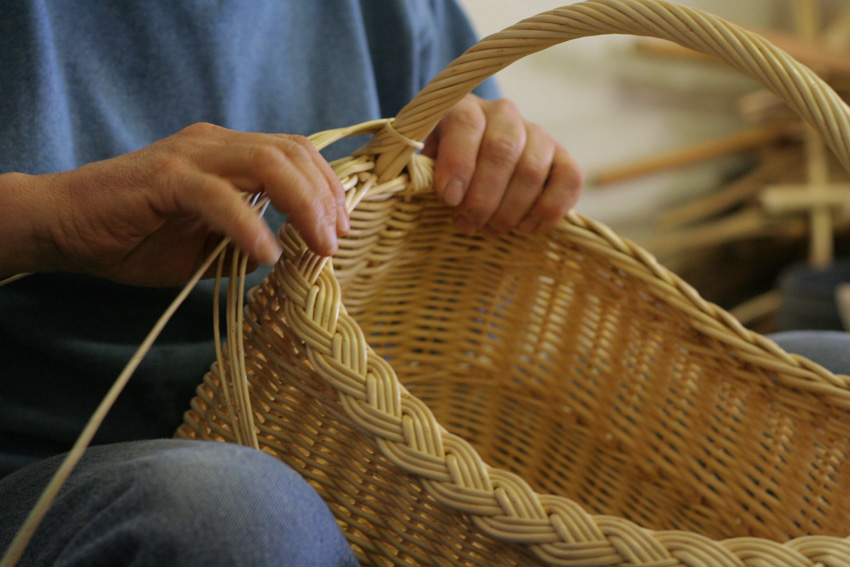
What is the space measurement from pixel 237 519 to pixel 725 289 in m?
1.80

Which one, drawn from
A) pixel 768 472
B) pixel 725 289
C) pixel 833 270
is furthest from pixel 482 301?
pixel 725 289

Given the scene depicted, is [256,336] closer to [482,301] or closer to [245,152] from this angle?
[245,152]

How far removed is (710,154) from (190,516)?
164 cm

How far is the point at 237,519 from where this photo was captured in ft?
0.91

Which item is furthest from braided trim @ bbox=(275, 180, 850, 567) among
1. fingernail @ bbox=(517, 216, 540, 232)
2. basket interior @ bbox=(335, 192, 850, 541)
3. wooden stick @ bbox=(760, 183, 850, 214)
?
wooden stick @ bbox=(760, 183, 850, 214)

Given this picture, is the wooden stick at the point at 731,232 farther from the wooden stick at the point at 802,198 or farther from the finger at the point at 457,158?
the finger at the point at 457,158

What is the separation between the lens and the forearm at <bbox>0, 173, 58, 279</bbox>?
1.25 ft

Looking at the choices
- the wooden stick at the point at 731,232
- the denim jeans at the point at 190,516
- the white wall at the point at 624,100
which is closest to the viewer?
the denim jeans at the point at 190,516

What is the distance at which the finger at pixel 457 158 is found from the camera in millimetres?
539

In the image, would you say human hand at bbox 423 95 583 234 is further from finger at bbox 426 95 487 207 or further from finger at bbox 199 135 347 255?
finger at bbox 199 135 347 255

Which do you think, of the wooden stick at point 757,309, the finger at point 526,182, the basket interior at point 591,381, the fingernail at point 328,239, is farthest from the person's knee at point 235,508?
the wooden stick at point 757,309

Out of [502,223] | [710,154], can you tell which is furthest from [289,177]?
[710,154]

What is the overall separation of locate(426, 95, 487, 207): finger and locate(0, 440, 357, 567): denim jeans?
0.29 meters

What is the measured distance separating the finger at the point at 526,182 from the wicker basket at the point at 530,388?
4 centimetres
